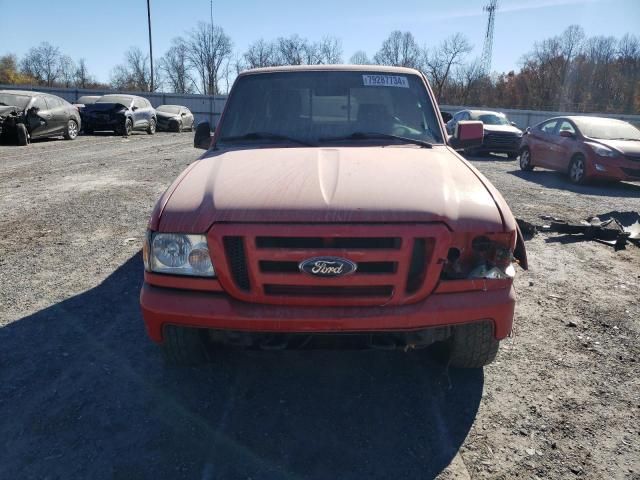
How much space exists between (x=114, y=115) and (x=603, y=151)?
17.0m

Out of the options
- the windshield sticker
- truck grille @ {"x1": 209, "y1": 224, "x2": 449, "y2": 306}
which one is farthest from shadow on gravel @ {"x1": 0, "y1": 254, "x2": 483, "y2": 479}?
the windshield sticker

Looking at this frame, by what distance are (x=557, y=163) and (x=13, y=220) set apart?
36.6 feet

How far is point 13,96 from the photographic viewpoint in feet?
46.1

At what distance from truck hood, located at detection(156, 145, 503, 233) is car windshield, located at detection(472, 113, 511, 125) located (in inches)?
573

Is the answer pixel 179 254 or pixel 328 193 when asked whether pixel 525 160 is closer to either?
pixel 328 193

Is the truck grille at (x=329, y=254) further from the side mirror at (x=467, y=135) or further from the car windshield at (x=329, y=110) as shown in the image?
the side mirror at (x=467, y=135)

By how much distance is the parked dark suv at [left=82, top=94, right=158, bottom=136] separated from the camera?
1872 cm

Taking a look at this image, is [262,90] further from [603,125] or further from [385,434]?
[603,125]

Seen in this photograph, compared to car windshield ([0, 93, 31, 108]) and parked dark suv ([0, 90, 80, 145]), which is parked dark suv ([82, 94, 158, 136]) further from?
car windshield ([0, 93, 31, 108])

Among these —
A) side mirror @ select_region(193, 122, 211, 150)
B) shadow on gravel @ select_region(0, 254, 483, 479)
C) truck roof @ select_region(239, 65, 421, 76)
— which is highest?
truck roof @ select_region(239, 65, 421, 76)

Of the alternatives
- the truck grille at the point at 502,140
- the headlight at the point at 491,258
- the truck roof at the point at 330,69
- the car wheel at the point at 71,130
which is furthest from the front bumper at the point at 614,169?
the car wheel at the point at 71,130

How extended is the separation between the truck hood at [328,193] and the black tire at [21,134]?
1370cm

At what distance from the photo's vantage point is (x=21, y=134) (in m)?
13.9

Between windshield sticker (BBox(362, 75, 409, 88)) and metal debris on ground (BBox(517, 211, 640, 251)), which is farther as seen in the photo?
metal debris on ground (BBox(517, 211, 640, 251))
